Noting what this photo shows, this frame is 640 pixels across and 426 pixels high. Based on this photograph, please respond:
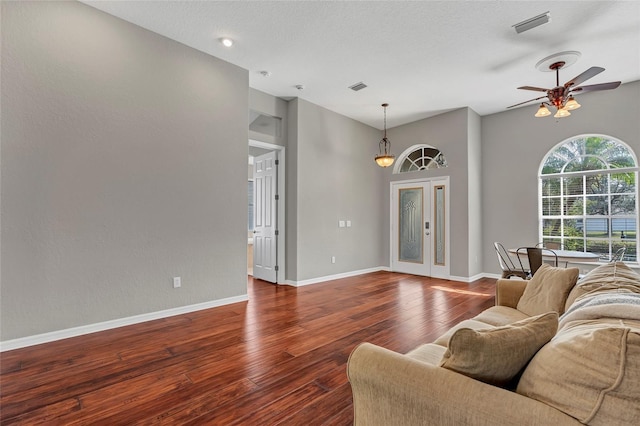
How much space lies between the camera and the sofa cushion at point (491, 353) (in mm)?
1031

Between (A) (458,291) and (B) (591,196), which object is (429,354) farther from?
(B) (591,196)

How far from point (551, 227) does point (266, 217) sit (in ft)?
17.8

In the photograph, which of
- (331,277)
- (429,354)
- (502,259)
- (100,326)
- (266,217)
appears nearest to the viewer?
(429,354)

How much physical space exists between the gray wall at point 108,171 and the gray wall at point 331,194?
1406 mm

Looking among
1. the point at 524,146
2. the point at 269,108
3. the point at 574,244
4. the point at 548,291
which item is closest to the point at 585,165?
the point at 524,146

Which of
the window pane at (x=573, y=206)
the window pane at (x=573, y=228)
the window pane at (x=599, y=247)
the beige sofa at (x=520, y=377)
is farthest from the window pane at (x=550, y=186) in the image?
the beige sofa at (x=520, y=377)

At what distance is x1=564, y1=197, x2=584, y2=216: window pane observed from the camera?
17.8 ft

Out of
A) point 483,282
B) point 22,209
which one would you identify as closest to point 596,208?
point 483,282

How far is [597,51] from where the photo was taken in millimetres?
3922

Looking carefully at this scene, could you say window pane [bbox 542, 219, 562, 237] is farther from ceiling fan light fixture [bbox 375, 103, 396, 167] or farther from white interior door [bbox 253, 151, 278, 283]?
white interior door [bbox 253, 151, 278, 283]

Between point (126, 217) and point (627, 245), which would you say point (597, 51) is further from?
point (126, 217)

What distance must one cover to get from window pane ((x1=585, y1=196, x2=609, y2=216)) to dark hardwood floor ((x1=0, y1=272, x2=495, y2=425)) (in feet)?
9.54

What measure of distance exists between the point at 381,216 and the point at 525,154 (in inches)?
125

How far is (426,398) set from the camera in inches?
40.6
